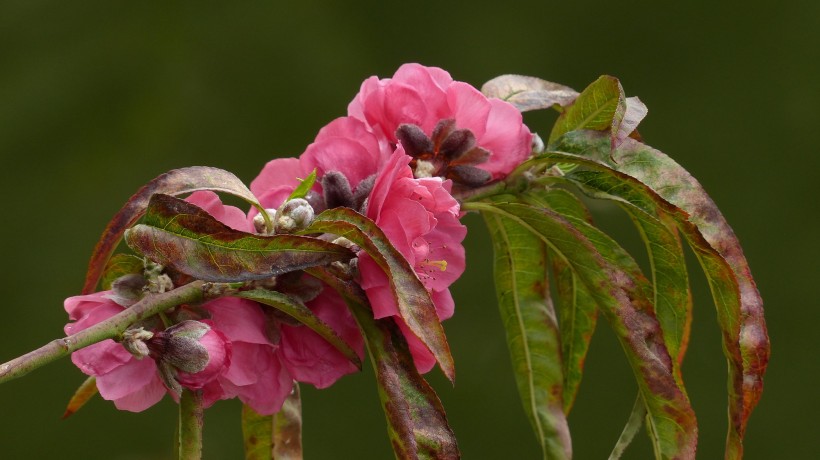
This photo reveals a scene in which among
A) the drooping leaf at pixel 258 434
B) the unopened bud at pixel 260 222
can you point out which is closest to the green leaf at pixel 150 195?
the unopened bud at pixel 260 222

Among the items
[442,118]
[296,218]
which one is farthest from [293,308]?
[442,118]

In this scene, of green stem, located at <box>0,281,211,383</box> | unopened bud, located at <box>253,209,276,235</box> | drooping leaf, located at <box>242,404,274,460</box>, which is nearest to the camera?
green stem, located at <box>0,281,211,383</box>

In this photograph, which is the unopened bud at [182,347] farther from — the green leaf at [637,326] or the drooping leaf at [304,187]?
the green leaf at [637,326]

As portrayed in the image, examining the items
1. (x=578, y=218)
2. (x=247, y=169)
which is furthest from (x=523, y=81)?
(x=247, y=169)

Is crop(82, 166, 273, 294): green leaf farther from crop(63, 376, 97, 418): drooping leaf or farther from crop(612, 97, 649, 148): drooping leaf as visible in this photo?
crop(612, 97, 649, 148): drooping leaf

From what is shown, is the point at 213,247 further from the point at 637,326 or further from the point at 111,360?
the point at 637,326

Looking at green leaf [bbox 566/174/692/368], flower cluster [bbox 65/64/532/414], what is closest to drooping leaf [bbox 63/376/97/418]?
flower cluster [bbox 65/64/532/414]

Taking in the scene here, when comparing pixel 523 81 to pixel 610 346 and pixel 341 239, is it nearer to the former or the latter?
pixel 341 239
